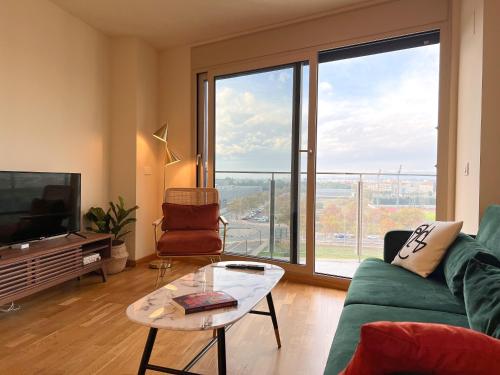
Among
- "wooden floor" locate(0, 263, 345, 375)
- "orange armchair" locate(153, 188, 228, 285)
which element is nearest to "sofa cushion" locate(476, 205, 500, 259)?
"wooden floor" locate(0, 263, 345, 375)

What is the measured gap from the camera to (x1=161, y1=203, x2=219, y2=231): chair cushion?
127 inches

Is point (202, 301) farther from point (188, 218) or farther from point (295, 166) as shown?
point (295, 166)

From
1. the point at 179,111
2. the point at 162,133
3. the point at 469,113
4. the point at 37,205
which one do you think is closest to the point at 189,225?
the point at 162,133

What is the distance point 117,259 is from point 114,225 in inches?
14.5

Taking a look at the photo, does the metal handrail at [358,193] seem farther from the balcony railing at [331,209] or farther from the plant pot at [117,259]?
the plant pot at [117,259]

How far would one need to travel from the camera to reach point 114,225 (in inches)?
137

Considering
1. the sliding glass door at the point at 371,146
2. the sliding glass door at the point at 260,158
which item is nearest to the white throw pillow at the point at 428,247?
the sliding glass door at the point at 371,146

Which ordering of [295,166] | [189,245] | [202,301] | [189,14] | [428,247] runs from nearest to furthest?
[202,301]
[428,247]
[189,245]
[189,14]
[295,166]

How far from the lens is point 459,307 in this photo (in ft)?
4.85

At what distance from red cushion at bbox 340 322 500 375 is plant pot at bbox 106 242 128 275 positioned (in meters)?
3.19

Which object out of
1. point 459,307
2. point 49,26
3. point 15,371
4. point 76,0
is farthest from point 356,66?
point 15,371

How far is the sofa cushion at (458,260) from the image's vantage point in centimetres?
155

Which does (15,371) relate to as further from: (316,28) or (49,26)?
(316,28)

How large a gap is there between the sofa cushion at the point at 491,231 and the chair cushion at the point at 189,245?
1.99 m
